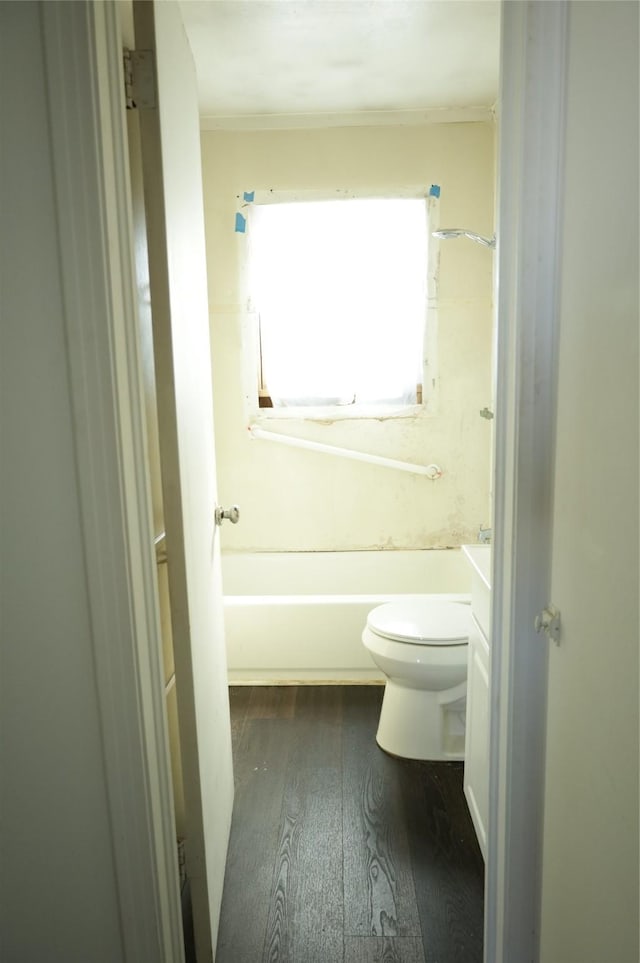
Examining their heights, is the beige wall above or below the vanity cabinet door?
above

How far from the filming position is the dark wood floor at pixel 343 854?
1580 millimetres

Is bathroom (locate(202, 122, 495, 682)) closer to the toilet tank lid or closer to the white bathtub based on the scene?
the white bathtub

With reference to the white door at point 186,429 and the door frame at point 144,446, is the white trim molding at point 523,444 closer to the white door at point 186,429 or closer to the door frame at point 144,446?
the door frame at point 144,446

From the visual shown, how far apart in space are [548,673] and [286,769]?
4.49ft

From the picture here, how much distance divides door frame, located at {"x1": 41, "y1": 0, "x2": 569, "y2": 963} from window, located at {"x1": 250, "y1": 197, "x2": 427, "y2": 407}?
1965 millimetres

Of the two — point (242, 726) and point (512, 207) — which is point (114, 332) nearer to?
point (512, 207)

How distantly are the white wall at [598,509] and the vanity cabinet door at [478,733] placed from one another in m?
0.59

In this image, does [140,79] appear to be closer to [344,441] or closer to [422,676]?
[422,676]

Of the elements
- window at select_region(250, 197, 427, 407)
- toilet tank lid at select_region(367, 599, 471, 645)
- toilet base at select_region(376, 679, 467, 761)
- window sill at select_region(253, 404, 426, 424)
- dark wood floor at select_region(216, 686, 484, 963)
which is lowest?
dark wood floor at select_region(216, 686, 484, 963)

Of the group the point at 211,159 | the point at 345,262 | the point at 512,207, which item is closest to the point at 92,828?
the point at 512,207

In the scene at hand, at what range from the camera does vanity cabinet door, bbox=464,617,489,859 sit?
69.2 inches

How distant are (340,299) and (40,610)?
239cm

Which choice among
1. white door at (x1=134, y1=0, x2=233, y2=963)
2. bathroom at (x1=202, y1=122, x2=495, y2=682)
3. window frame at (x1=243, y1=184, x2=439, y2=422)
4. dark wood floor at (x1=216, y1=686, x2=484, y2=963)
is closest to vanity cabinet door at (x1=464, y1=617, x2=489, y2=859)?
dark wood floor at (x1=216, y1=686, x2=484, y2=963)

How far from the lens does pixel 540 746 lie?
1235 millimetres
